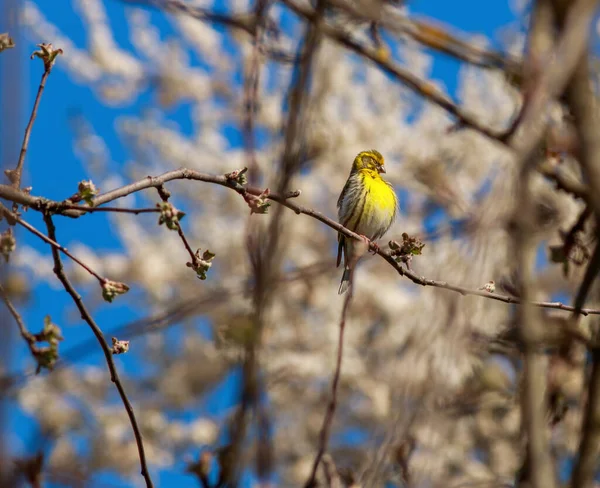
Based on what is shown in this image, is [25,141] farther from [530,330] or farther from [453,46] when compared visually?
[453,46]

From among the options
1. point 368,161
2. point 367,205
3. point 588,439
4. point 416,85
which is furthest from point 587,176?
point 368,161

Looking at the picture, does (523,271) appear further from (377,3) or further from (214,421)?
(214,421)

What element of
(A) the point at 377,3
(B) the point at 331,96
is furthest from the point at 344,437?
(A) the point at 377,3

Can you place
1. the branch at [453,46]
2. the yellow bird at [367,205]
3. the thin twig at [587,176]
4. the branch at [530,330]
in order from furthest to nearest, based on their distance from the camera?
the yellow bird at [367,205] < the branch at [453,46] < the thin twig at [587,176] < the branch at [530,330]

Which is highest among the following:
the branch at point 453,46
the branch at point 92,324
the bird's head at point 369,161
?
the bird's head at point 369,161

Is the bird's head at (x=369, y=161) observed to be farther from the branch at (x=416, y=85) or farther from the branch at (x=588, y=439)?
the branch at (x=588, y=439)

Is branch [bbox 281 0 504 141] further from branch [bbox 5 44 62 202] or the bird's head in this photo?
branch [bbox 5 44 62 202]

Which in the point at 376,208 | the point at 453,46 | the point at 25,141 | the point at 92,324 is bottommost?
the point at 92,324

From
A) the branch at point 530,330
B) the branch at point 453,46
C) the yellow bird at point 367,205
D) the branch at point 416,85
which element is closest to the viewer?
the branch at point 530,330

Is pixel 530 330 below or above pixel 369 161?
below

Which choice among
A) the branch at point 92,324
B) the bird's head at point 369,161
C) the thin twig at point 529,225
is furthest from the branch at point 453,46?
the thin twig at point 529,225

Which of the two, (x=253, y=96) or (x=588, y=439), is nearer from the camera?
(x=588, y=439)

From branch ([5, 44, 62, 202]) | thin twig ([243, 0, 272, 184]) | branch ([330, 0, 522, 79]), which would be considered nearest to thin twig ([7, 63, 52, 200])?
branch ([5, 44, 62, 202])

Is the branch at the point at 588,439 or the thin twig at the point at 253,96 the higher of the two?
the thin twig at the point at 253,96
